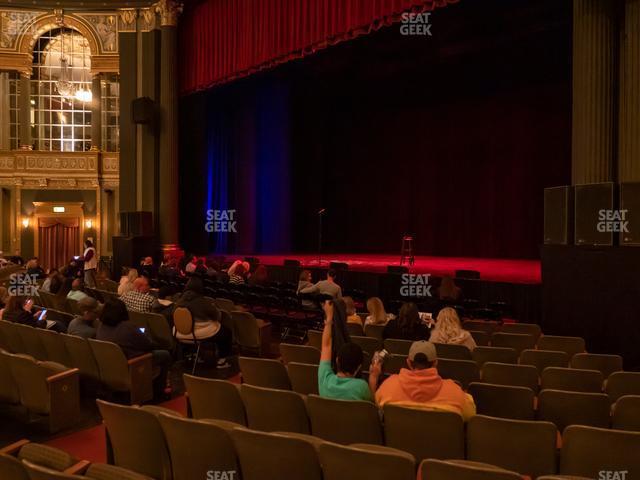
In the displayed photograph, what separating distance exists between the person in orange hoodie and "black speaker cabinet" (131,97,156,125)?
619 inches

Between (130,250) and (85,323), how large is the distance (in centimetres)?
1090

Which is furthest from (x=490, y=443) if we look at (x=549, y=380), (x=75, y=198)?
(x=75, y=198)

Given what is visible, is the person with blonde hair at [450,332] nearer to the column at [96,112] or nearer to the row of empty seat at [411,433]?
the row of empty seat at [411,433]

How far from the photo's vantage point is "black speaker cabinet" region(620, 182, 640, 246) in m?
8.00

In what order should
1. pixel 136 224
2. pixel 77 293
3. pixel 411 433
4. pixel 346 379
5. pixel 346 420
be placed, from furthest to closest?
1. pixel 136 224
2. pixel 77 293
3. pixel 346 379
4. pixel 346 420
5. pixel 411 433

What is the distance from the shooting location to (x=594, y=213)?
8492 mm

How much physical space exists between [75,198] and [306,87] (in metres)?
8.78

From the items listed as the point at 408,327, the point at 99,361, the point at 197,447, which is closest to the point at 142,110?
the point at 99,361

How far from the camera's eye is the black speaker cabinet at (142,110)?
18156 millimetres

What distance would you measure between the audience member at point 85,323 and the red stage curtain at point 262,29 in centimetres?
765

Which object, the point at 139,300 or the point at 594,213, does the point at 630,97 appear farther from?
the point at 139,300

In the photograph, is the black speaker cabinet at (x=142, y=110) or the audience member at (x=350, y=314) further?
the black speaker cabinet at (x=142, y=110)

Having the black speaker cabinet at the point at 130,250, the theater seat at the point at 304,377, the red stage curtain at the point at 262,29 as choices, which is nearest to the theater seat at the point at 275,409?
the theater seat at the point at 304,377

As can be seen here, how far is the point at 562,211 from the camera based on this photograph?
8.98 meters
